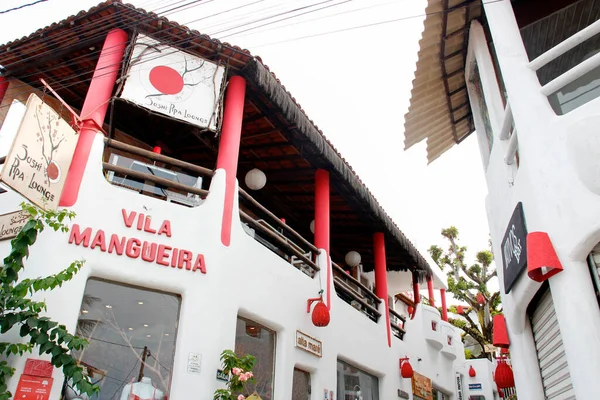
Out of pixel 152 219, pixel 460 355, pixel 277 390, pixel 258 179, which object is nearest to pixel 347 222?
pixel 258 179

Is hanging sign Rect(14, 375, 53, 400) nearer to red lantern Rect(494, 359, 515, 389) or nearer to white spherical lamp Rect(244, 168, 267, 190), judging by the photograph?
white spherical lamp Rect(244, 168, 267, 190)

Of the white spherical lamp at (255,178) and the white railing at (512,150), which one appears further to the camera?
the white spherical lamp at (255,178)

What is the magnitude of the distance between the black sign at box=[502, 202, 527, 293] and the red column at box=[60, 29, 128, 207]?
5.37m

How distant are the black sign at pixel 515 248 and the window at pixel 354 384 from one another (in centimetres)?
445

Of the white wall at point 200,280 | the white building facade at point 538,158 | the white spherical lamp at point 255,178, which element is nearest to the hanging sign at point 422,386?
the white wall at point 200,280

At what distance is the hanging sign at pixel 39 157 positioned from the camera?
521cm

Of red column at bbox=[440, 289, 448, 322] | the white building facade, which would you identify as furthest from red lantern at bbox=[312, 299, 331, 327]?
red column at bbox=[440, 289, 448, 322]

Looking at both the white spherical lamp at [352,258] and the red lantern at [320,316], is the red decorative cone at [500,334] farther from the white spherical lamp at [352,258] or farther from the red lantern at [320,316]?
the white spherical lamp at [352,258]

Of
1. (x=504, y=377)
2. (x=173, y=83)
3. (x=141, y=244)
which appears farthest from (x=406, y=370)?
(x=173, y=83)

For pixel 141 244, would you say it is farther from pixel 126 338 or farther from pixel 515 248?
pixel 515 248

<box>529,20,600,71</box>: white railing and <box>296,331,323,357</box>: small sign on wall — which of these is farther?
<box>296,331,323,357</box>: small sign on wall

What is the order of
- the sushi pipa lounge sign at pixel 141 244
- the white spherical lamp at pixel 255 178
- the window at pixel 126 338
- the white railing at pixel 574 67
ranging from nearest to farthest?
the white railing at pixel 574 67 → the window at pixel 126 338 → the sushi pipa lounge sign at pixel 141 244 → the white spherical lamp at pixel 255 178

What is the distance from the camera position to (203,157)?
1080cm

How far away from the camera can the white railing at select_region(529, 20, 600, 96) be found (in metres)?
4.86
